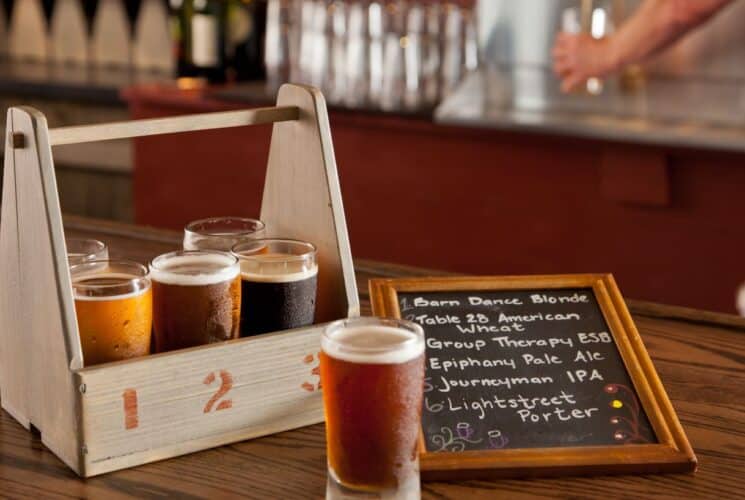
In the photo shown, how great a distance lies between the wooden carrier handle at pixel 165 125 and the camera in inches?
38.8

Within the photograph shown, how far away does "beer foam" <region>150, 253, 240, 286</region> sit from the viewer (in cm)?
101

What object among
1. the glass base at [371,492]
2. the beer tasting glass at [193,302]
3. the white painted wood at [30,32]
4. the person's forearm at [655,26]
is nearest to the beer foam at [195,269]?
the beer tasting glass at [193,302]

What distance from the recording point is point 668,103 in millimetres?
3031

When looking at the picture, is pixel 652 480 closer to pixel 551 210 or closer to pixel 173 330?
pixel 173 330

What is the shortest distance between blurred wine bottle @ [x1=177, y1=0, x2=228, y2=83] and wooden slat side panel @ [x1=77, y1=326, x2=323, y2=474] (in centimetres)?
279

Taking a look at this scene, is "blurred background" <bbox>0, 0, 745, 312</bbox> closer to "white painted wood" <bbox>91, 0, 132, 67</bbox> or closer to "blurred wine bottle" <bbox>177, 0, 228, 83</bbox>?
"blurred wine bottle" <bbox>177, 0, 228, 83</bbox>

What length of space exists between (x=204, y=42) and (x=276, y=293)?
9.14 feet

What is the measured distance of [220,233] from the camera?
3.83ft

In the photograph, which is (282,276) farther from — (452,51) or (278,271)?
(452,51)

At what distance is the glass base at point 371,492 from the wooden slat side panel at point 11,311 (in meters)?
0.31

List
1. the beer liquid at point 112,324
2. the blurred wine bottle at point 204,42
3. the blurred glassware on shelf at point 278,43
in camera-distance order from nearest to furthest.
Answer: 1. the beer liquid at point 112,324
2. the blurred glassware on shelf at point 278,43
3. the blurred wine bottle at point 204,42

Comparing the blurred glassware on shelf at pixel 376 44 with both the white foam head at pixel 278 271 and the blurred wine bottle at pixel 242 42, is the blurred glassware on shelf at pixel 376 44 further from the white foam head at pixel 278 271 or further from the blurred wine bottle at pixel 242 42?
the white foam head at pixel 278 271

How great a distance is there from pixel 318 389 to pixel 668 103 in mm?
2191

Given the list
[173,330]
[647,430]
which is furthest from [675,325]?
[173,330]
